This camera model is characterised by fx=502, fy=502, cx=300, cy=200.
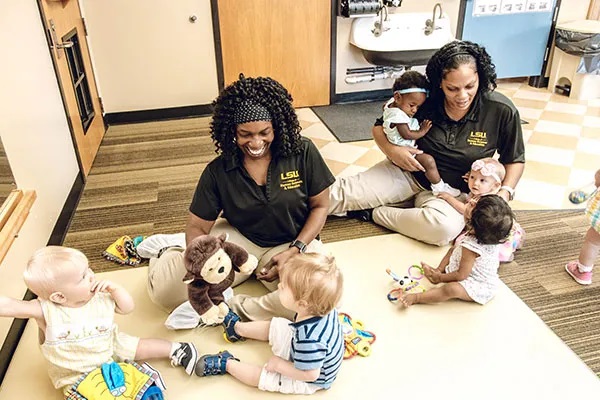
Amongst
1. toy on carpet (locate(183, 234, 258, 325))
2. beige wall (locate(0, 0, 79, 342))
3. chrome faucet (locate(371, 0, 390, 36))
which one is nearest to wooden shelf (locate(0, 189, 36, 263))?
beige wall (locate(0, 0, 79, 342))

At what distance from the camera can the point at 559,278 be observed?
2.04 metres

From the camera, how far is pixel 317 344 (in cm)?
141

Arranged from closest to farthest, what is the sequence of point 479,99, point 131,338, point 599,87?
point 131,338 → point 479,99 → point 599,87

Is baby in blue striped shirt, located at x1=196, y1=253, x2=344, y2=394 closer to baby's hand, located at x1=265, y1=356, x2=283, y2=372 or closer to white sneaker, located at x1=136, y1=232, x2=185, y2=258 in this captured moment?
baby's hand, located at x1=265, y1=356, x2=283, y2=372

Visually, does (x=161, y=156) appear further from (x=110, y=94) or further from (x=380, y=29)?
(x=380, y=29)

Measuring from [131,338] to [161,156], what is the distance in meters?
1.81

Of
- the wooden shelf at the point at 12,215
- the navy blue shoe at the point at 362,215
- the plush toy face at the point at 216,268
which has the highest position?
the wooden shelf at the point at 12,215

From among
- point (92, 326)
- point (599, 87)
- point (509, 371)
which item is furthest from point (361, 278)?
point (599, 87)

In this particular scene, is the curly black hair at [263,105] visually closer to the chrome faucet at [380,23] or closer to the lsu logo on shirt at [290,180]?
the lsu logo on shirt at [290,180]

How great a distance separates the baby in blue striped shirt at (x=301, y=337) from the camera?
53.3 inches

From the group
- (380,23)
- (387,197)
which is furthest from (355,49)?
(387,197)

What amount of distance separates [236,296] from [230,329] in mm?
158

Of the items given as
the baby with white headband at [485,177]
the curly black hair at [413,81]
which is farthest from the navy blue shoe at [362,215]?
the curly black hair at [413,81]

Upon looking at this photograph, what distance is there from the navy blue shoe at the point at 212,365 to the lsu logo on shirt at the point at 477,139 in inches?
53.2
